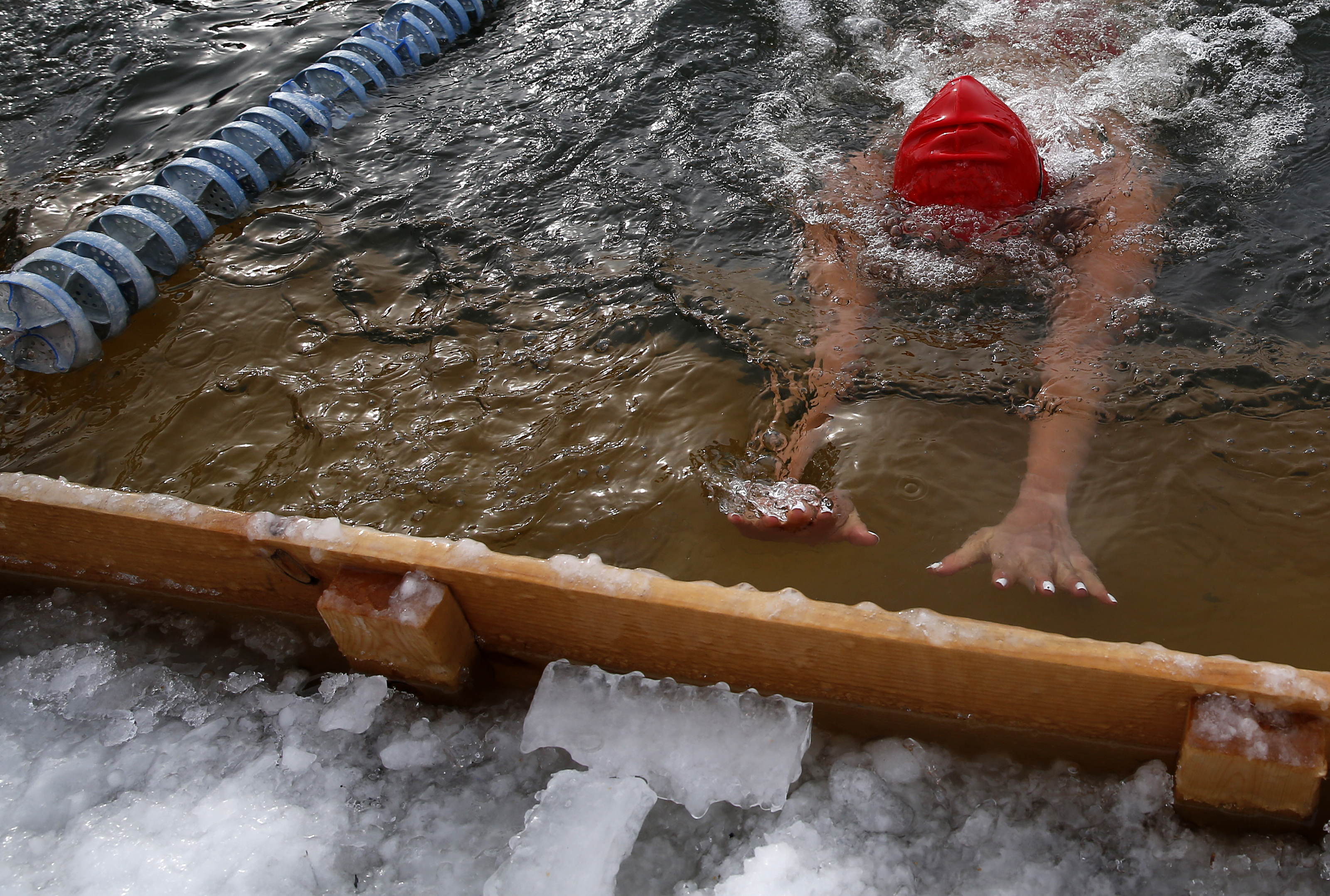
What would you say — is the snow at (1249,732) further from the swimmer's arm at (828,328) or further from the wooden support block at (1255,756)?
the swimmer's arm at (828,328)

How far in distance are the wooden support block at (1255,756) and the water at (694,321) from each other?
0.61 m

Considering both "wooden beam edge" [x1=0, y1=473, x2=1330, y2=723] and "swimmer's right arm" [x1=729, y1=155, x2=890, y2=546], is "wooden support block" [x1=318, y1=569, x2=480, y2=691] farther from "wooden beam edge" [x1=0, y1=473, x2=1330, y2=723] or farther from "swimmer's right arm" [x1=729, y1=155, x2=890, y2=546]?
"swimmer's right arm" [x1=729, y1=155, x2=890, y2=546]

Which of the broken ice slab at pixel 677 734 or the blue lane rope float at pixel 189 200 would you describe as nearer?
the broken ice slab at pixel 677 734

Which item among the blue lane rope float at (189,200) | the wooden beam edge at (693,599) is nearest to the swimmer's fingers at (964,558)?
the wooden beam edge at (693,599)

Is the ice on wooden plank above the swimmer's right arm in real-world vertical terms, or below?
above

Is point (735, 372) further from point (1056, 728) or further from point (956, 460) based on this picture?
point (1056, 728)

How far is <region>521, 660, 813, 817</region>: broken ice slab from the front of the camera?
80.9 inches

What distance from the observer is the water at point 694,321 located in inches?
107

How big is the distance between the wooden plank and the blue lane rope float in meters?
1.44

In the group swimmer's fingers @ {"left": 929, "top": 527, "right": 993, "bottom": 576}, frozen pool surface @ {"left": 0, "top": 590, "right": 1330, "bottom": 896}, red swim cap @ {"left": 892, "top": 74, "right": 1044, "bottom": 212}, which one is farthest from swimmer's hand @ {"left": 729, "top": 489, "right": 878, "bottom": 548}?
red swim cap @ {"left": 892, "top": 74, "right": 1044, "bottom": 212}

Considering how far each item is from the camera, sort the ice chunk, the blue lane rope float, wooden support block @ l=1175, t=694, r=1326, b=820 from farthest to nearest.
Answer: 1. the blue lane rope float
2. the ice chunk
3. wooden support block @ l=1175, t=694, r=1326, b=820

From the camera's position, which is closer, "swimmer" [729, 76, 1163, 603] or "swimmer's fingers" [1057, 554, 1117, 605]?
"swimmer's fingers" [1057, 554, 1117, 605]

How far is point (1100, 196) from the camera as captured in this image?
375 cm

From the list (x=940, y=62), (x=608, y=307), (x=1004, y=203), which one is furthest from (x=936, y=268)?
(x=940, y=62)
